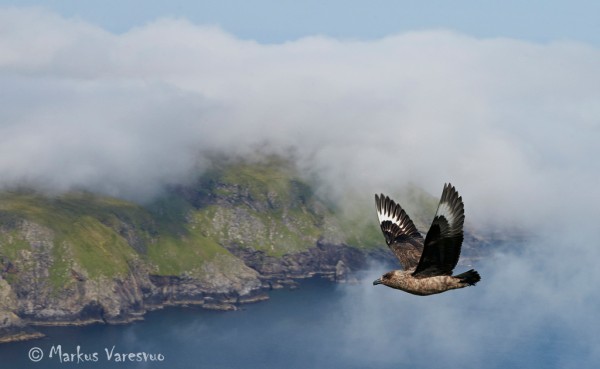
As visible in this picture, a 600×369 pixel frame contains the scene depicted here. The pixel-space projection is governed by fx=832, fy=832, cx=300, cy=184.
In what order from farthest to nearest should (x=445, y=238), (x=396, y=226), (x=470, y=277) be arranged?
(x=396, y=226)
(x=470, y=277)
(x=445, y=238)

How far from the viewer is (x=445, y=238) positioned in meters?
31.7

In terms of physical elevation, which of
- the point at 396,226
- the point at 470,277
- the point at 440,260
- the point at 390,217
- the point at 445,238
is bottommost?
the point at 470,277

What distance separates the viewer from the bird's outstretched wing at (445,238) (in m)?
30.7

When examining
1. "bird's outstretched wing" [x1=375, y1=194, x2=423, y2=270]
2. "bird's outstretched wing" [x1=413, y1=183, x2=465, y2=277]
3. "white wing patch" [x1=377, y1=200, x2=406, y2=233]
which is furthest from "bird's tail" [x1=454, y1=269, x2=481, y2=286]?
"white wing patch" [x1=377, y1=200, x2=406, y2=233]

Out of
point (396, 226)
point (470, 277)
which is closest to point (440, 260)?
point (470, 277)

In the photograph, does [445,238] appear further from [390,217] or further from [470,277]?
[390,217]

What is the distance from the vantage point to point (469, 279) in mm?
32062

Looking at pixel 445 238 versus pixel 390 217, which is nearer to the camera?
pixel 445 238

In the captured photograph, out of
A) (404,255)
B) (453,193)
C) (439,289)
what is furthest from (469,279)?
(404,255)

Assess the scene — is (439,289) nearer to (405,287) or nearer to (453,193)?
(405,287)

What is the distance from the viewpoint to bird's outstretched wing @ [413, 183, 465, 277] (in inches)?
1207

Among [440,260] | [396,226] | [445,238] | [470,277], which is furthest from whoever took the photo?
[396,226]

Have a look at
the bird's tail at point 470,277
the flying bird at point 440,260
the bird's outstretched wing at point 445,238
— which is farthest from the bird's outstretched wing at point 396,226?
the bird's tail at point 470,277

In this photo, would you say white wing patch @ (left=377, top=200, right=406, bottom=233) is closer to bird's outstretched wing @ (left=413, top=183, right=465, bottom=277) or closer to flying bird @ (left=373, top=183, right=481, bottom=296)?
flying bird @ (left=373, top=183, right=481, bottom=296)
